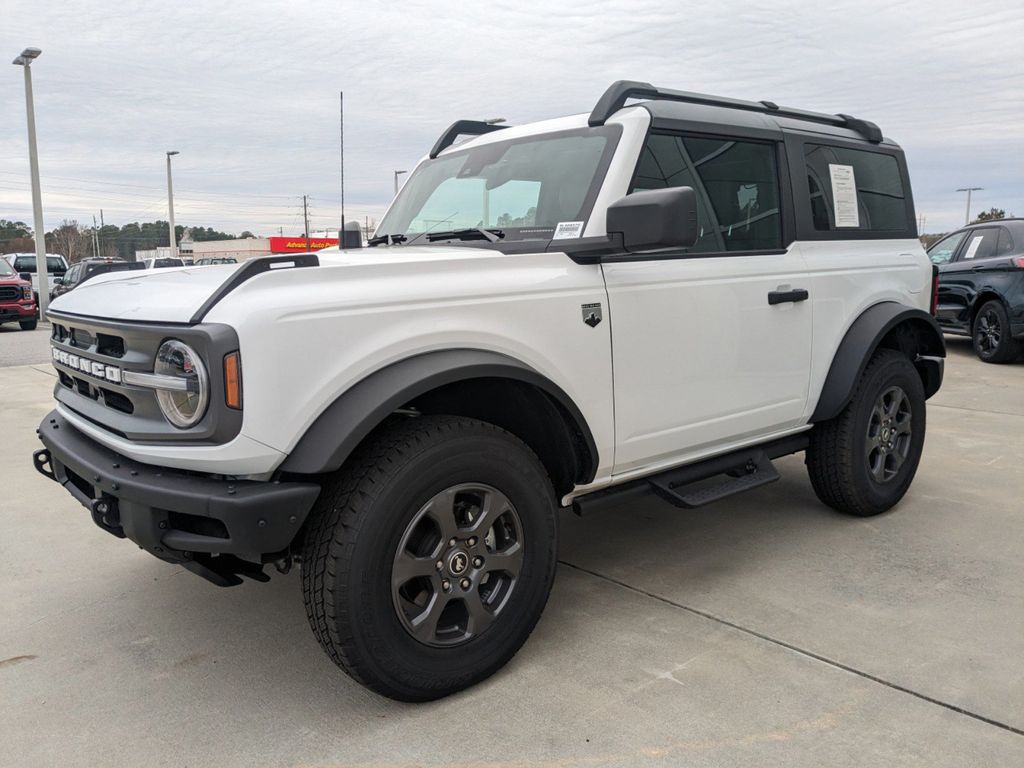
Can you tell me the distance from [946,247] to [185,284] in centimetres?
1134

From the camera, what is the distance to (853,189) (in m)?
4.27

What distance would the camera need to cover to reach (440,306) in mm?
2609

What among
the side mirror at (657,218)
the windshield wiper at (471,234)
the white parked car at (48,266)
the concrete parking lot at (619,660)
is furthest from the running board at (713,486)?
the white parked car at (48,266)

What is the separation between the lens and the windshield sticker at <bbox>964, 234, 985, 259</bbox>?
1071cm

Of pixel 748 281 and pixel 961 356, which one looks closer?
pixel 748 281

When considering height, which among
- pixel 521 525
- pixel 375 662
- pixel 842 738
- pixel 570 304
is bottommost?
pixel 842 738

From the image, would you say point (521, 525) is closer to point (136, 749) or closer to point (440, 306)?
point (440, 306)

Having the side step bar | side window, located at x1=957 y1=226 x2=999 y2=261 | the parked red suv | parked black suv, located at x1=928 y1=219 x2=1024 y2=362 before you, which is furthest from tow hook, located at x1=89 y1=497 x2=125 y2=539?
the parked red suv

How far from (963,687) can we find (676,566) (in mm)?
1310

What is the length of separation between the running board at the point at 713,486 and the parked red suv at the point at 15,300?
57.5 ft

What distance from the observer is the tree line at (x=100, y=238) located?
57.6 meters

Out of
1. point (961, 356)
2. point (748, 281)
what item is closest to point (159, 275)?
point (748, 281)

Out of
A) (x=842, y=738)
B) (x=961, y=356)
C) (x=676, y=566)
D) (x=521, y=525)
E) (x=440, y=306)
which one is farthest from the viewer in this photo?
(x=961, y=356)

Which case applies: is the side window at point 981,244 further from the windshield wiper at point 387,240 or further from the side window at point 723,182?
the windshield wiper at point 387,240
